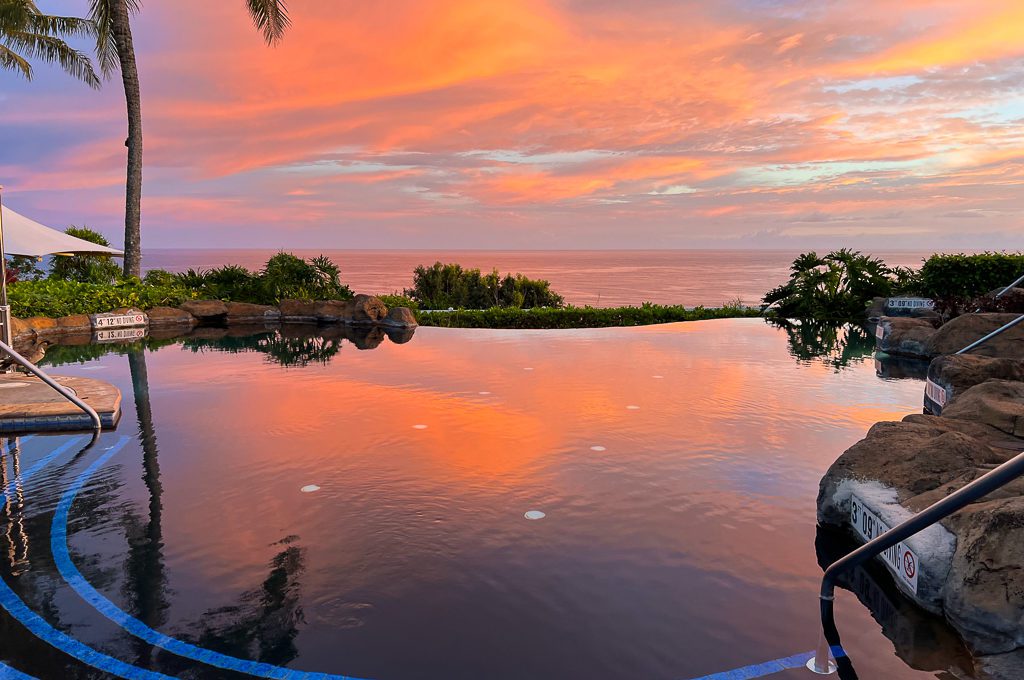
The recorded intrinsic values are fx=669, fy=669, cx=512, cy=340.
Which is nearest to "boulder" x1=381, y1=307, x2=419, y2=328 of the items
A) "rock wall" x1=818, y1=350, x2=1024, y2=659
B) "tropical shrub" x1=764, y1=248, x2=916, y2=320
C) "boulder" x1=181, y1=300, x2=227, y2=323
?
"boulder" x1=181, y1=300, x2=227, y2=323

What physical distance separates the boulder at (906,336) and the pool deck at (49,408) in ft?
43.8

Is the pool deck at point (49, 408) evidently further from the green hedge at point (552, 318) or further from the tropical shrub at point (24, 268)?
the tropical shrub at point (24, 268)

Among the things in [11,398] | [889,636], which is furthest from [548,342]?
[889,636]

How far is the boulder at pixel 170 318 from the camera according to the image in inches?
687

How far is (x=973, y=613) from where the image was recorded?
3684 millimetres

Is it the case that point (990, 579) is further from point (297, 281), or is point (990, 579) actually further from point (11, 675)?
point (297, 281)

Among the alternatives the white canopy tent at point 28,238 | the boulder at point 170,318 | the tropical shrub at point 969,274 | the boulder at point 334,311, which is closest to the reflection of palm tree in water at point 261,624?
the white canopy tent at point 28,238

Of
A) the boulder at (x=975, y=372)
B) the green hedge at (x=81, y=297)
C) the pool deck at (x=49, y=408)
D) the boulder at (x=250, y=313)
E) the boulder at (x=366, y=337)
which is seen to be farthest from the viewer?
the boulder at (x=250, y=313)

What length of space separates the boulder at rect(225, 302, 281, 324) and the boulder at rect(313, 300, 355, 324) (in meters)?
1.22

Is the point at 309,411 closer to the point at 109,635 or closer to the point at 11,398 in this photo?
the point at 11,398

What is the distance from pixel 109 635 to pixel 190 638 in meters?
0.48

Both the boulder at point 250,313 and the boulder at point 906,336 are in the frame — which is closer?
the boulder at point 906,336

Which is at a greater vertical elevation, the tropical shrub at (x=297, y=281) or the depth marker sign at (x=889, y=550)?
the tropical shrub at (x=297, y=281)

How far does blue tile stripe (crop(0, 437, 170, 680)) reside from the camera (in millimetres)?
3459
